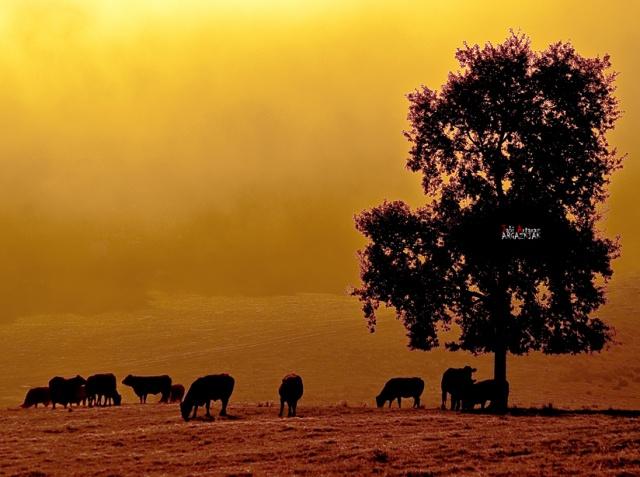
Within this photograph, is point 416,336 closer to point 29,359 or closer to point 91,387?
point 91,387

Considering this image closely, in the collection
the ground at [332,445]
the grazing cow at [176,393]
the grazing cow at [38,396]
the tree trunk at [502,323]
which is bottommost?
the ground at [332,445]

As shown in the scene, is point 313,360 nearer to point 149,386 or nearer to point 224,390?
point 149,386

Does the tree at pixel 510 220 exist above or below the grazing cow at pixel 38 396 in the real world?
above

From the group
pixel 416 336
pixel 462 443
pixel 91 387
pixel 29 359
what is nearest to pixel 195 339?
pixel 29 359

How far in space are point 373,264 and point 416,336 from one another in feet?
14.1

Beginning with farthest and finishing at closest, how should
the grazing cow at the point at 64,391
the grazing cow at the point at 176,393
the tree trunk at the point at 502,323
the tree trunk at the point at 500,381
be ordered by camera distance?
the grazing cow at the point at 176,393, the grazing cow at the point at 64,391, the tree trunk at the point at 502,323, the tree trunk at the point at 500,381

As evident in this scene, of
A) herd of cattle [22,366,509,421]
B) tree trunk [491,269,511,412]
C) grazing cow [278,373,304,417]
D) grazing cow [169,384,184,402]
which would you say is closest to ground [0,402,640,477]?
grazing cow [278,373,304,417]

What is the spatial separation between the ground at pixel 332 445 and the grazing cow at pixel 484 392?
366 centimetres

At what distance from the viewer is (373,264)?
4569cm

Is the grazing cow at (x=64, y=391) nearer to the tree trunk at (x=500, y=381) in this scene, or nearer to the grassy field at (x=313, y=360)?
the tree trunk at (x=500, y=381)

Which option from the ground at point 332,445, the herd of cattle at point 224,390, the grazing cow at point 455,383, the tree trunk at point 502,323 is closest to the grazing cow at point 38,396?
the herd of cattle at point 224,390

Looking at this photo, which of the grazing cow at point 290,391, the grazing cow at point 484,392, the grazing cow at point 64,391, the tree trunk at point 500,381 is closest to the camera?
Result: the grazing cow at point 290,391

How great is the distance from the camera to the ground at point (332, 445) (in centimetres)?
2498

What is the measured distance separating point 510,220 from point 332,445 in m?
18.1
